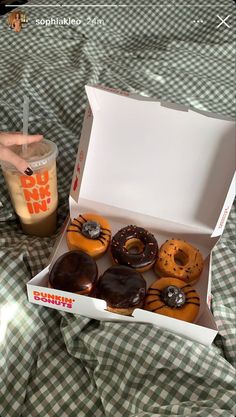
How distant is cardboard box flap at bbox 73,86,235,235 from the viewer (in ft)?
2.93

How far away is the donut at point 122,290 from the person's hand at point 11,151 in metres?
0.29

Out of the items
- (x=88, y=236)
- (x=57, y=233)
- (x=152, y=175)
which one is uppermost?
(x=152, y=175)

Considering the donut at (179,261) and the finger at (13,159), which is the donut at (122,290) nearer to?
the donut at (179,261)

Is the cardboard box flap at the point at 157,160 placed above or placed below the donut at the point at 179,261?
above

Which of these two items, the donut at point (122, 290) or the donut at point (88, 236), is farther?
Answer: the donut at point (88, 236)

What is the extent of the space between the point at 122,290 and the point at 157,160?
1.13 ft

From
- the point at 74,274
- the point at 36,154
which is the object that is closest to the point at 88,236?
the point at 74,274

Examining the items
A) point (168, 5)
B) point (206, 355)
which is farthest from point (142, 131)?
point (168, 5)

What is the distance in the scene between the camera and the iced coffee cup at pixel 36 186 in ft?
2.87

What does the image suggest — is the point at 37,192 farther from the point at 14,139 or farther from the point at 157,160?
Result: the point at 157,160

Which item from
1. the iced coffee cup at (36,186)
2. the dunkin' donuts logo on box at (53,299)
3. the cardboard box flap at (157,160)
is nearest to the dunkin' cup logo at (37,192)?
the iced coffee cup at (36,186)

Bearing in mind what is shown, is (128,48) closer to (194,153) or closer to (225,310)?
(194,153)

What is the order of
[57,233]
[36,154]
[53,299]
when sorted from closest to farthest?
1. [53,299]
2. [36,154]
3. [57,233]

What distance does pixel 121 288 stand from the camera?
81 cm
